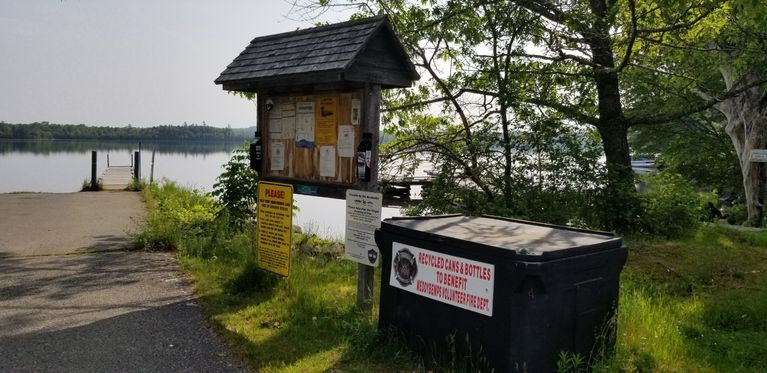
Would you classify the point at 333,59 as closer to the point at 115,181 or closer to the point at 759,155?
the point at 759,155

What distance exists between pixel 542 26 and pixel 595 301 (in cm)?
732

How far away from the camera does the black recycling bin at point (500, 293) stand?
3.55 m

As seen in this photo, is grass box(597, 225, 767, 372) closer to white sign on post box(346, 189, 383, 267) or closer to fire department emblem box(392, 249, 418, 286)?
fire department emblem box(392, 249, 418, 286)

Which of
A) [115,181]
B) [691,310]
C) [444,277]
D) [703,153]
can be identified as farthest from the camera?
[703,153]

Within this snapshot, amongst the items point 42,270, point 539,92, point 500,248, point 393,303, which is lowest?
point 42,270

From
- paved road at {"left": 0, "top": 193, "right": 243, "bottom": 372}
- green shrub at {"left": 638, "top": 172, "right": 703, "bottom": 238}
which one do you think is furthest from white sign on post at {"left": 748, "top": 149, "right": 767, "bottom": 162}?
paved road at {"left": 0, "top": 193, "right": 243, "bottom": 372}

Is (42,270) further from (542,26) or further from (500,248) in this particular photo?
(542,26)

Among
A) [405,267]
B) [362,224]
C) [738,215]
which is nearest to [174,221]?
[362,224]

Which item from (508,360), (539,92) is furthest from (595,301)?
(539,92)

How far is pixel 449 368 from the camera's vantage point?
396cm

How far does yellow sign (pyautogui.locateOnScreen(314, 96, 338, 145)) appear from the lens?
597 centimetres

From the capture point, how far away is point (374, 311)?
18.0 feet

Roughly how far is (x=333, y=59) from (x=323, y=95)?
1.94 feet

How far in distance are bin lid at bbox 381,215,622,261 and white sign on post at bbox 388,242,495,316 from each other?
0.41 ft
